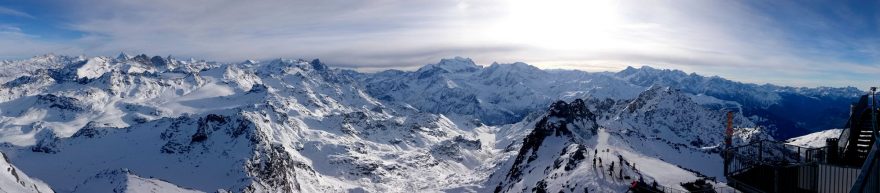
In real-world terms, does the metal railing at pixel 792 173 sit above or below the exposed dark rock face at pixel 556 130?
above

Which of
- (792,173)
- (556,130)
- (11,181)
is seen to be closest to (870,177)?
(792,173)

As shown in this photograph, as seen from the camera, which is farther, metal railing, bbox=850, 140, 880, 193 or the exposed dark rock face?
the exposed dark rock face

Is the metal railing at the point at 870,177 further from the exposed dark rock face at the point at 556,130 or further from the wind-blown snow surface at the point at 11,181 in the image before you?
the exposed dark rock face at the point at 556,130

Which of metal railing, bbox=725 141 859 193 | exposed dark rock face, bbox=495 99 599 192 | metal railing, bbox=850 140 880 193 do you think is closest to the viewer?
metal railing, bbox=850 140 880 193

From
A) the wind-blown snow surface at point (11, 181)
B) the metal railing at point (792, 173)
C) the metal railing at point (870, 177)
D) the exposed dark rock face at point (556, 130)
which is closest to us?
the metal railing at point (870, 177)

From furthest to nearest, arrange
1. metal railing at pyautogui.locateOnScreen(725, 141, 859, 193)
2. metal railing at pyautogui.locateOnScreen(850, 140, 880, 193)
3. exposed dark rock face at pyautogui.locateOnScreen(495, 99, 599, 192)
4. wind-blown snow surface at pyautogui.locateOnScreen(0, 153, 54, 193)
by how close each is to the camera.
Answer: exposed dark rock face at pyautogui.locateOnScreen(495, 99, 599, 192) → wind-blown snow surface at pyautogui.locateOnScreen(0, 153, 54, 193) → metal railing at pyautogui.locateOnScreen(725, 141, 859, 193) → metal railing at pyautogui.locateOnScreen(850, 140, 880, 193)

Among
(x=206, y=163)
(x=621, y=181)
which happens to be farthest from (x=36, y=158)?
(x=621, y=181)

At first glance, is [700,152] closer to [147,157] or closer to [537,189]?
[537,189]

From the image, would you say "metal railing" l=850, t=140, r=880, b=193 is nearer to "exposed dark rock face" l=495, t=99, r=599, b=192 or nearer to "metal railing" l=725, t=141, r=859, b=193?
"metal railing" l=725, t=141, r=859, b=193

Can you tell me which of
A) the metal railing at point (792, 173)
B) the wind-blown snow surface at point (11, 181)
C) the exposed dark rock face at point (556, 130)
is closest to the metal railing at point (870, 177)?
the metal railing at point (792, 173)

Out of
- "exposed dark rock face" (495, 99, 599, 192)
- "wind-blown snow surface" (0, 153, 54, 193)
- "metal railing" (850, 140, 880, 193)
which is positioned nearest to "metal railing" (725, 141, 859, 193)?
"metal railing" (850, 140, 880, 193)

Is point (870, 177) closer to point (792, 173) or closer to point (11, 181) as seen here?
point (792, 173)
